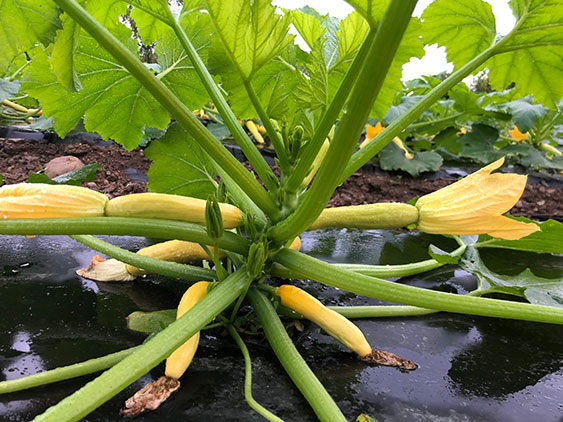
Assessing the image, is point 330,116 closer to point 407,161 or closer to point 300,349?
point 300,349

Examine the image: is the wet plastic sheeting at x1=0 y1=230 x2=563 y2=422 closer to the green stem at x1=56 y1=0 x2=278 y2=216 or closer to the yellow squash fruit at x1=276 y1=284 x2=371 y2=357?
the yellow squash fruit at x1=276 y1=284 x2=371 y2=357

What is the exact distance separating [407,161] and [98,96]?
2882mm

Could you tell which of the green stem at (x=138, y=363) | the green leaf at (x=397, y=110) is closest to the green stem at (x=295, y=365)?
the green stem at (x=138, y=363)

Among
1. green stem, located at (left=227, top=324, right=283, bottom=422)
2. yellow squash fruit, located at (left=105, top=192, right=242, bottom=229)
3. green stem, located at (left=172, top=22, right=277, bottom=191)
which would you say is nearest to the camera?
green stem, located at (left=227, top=324, right=283, bottom=422)

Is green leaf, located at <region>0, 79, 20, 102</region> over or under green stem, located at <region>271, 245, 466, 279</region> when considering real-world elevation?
over

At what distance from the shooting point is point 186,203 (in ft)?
3.00

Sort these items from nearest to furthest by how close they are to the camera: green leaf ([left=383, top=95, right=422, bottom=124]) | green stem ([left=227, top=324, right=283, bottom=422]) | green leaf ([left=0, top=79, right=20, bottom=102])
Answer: green stem ([left=227, top=324, right=283, bottom=422]), green leaf ([left=0, top=79, right=20, bottom=102]), green leaf ([left=383, top=95, right=422, bottom=124])

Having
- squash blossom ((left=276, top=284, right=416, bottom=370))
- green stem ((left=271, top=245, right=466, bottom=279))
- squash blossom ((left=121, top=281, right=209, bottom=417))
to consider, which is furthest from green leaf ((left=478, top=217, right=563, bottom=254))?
squash blossom ((left=121, top=281, right=209, bottom=417))

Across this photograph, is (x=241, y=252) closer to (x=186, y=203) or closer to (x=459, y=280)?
(x=186, y=203)

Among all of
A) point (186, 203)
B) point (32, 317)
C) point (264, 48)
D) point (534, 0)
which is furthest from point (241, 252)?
point (534, 0)

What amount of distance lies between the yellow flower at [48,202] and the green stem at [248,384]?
15.3 inches

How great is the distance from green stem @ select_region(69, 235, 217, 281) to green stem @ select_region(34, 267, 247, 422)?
0.27 meters

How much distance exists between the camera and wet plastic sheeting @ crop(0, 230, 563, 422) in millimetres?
826

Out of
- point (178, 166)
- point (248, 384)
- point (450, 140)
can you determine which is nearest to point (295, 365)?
point (248, 384)
